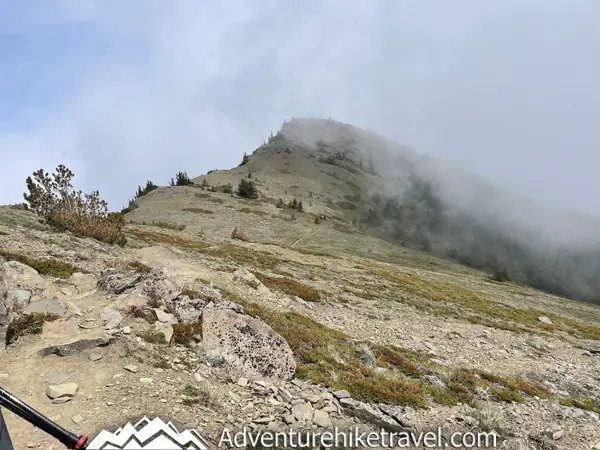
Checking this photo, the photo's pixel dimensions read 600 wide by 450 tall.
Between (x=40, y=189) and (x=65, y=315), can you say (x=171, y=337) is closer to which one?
(x=65, y=315)

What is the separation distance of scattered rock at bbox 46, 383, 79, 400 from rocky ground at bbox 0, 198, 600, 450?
4 cm

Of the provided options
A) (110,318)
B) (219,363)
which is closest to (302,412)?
(219,363)

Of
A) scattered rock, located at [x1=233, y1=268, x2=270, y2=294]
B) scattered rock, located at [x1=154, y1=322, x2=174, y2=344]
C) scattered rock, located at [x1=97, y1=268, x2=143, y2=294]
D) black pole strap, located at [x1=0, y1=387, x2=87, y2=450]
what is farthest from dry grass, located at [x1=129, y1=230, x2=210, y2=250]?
black pole strap, located at [x1=0, y1=387, x2=87, y2=450]

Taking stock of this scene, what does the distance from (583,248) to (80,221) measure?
17150cm

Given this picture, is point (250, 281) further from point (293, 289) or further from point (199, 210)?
point (199, 210)

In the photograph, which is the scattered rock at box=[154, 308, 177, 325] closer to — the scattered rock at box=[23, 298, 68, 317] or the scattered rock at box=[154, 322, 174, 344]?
the scattered rock at box=[154, 322, 174, 344]

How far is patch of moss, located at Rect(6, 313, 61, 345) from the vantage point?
10570mm

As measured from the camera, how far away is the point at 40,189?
2819 cm

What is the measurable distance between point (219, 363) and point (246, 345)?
998 millimetres

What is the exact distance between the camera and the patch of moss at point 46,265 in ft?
51.3

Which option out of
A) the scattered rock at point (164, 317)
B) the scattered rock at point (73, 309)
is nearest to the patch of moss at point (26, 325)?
the scattered rock at point (73, 309)

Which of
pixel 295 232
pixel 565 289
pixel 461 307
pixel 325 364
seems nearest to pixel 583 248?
pixel 565 289

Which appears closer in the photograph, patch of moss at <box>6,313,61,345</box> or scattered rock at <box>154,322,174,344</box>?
patch of moss at <box>6,313,61,345</box>

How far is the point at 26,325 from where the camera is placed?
36.2 feet
